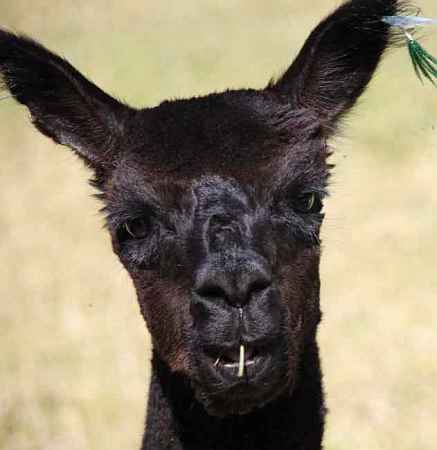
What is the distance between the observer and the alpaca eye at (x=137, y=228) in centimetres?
→ 583

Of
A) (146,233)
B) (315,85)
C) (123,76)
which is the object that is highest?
(123,76)

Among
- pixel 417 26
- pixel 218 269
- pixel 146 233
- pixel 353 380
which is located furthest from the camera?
pixel 353 380

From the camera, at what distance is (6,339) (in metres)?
12.5

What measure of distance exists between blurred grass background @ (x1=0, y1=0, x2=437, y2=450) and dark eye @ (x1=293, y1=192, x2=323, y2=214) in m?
0.86

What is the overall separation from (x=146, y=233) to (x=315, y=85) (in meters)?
1.45

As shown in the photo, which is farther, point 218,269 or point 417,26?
point 417,26

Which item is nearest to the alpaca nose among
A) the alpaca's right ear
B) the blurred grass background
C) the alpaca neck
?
the alpaca neck

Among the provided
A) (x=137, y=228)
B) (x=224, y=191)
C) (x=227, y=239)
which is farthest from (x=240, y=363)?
(x=137, y=228)

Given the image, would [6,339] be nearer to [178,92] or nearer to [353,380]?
[353,380]

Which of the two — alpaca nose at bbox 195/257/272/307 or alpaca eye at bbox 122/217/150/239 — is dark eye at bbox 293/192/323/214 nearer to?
alpaca nose at bbox 195/257/272/307

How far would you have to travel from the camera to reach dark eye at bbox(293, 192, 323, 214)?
5.80 meters

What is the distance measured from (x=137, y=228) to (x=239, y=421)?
1.20 metres

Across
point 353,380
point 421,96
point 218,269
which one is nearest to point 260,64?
point 421,96

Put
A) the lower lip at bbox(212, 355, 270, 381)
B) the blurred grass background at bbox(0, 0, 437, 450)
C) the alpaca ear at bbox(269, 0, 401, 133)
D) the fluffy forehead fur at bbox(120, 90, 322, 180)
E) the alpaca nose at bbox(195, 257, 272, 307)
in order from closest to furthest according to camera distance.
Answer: the alpaca nose at bbox(195, 257, 272, 307), the lower lip at bbox(212, 355, 270, 381), the fluffy forehead fur at bbox(120, 90, 322, 180), the alpaca ear at bbox(269, 0, 401, 133), the blurred grass background at bbox(0, 0, 437, 450)
